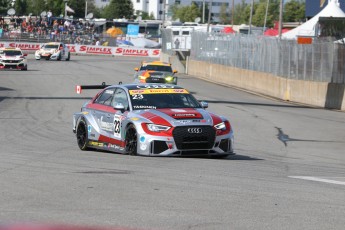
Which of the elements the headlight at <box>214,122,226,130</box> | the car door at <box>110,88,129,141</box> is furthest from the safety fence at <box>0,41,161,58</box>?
the headlight at <box>214,122,226,130</box>

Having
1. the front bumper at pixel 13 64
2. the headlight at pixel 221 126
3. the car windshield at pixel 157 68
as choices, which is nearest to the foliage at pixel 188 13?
the front bumper at pixel 13 64

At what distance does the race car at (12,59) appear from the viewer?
180 feet

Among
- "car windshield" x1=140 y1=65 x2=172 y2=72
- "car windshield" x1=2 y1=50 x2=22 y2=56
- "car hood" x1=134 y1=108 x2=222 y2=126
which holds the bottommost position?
"car windshield" x1=2 y1=50 x2=22 y2=56

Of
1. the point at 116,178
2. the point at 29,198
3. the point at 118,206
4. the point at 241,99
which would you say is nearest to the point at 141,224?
the point at 118,206

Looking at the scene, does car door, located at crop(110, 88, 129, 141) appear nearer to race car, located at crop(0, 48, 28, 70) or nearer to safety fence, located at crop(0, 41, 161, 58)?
race car, located at crop(0, 48, 28, 70)

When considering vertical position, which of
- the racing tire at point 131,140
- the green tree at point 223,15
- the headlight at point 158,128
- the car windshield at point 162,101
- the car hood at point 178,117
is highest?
the green tree at point 223,15

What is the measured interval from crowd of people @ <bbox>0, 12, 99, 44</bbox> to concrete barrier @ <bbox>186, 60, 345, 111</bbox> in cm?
4361

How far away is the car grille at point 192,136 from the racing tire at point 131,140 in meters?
0.79

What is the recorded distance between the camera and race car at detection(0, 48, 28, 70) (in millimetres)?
55000

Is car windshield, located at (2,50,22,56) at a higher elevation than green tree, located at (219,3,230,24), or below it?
below

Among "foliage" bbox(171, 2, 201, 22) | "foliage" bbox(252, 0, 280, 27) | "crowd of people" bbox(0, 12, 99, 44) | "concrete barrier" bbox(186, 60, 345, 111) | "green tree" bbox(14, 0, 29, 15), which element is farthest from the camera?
"foliage" bbox(171, 2, 201, 22)

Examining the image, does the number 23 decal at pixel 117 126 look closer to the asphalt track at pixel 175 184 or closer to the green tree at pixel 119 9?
the asphalt track at pixel 175 184

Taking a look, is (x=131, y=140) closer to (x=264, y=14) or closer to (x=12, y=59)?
(x=12, y=59)

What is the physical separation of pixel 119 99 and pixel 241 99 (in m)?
21.6
